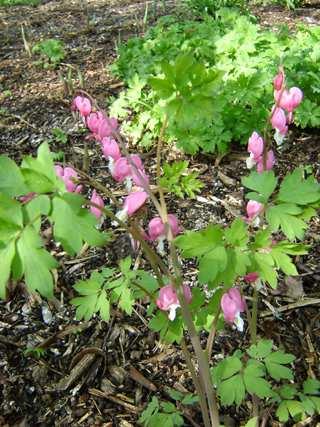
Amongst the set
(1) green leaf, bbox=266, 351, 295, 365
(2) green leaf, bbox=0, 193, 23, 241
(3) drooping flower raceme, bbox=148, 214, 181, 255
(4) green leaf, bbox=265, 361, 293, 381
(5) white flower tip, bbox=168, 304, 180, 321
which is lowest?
(4) green leaf, bbox=265, 361, 293, 381

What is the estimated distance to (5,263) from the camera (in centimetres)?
113

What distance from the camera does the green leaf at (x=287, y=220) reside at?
1327 mm

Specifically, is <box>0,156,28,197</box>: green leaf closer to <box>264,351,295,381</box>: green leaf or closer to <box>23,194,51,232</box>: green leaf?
<box>23,194,51,232</box>: green leaf

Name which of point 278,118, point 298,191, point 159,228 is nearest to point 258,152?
point 278,118

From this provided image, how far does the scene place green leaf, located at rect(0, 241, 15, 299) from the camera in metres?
1.12

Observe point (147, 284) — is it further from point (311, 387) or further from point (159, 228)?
point (311, 387)

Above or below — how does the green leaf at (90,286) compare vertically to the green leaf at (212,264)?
below

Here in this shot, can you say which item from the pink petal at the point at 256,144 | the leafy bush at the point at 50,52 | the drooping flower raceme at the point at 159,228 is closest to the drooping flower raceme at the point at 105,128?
the drooping flower raceme at the point at 159,228

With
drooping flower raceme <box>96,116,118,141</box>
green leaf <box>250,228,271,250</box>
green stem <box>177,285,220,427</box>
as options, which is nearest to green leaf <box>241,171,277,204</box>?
green leaf <box>250,228,271,250</box>

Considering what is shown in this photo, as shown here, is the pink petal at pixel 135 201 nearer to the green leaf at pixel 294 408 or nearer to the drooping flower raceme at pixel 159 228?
the drooping flower raceme at pixel 159 228

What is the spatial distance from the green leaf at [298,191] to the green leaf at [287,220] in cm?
2

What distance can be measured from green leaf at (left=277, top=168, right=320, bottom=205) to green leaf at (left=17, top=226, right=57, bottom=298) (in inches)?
25.1

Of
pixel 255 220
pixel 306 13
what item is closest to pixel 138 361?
pixel 255 220

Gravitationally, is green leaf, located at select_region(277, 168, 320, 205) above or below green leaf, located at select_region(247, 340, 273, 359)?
above
